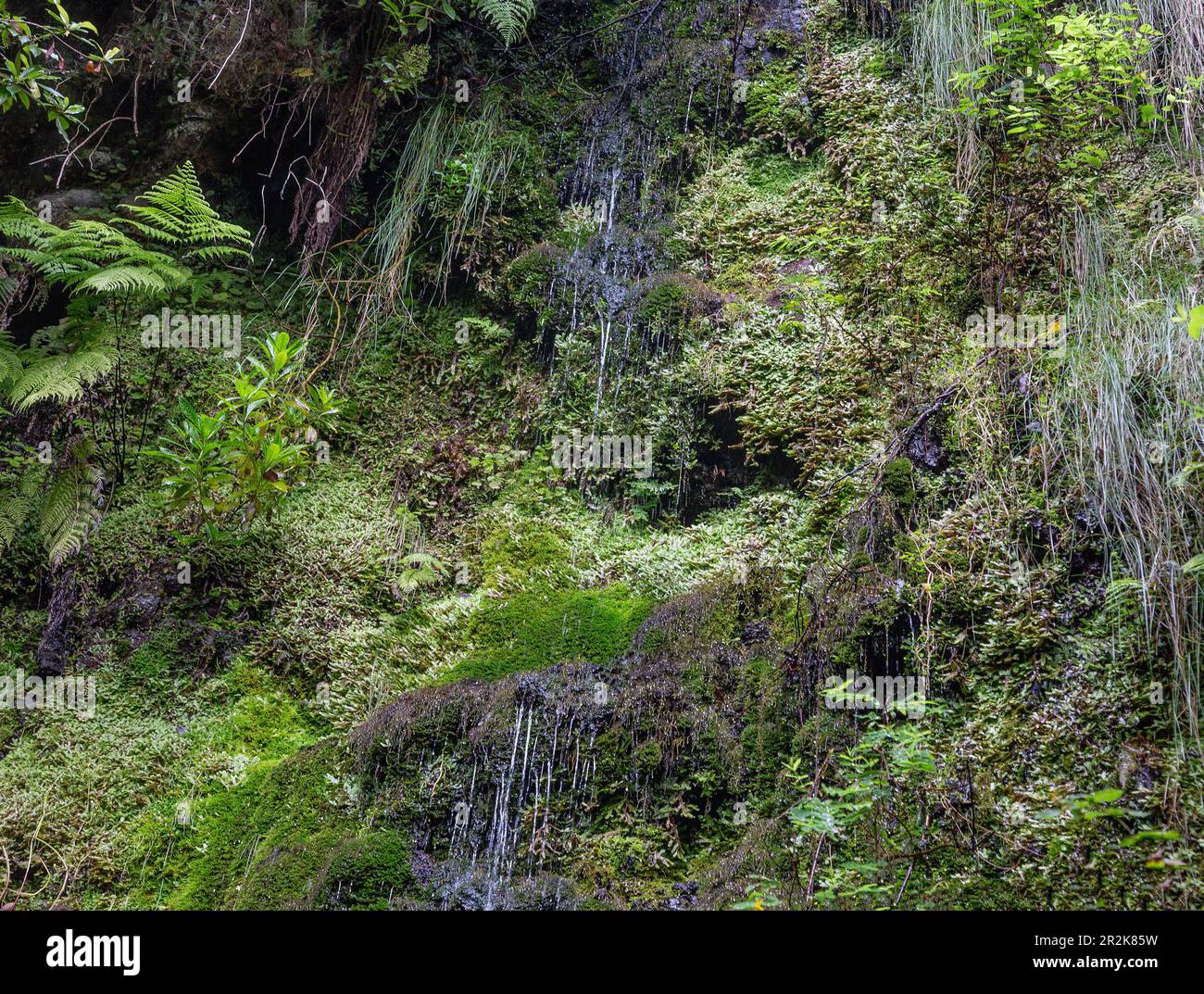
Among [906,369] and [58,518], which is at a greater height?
[906,369]

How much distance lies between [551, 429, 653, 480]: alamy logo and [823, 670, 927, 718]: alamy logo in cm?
190

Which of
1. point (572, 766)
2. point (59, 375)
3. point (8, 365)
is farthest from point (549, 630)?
point (8, 365)

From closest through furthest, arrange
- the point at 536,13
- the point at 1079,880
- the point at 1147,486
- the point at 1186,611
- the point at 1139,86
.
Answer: the point at 1079,880 → the point at 1186,611 → the point at 1147,486 → the point at 1139,86 → the point at 536,13

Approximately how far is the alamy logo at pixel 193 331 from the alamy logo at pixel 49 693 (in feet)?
7.82

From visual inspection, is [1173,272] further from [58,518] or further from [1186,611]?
[58,518]

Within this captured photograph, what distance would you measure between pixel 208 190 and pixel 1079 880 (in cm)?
687

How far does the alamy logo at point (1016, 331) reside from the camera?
4.32 m

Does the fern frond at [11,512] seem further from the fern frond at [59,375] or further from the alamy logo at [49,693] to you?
the alamy logo at [49,693]

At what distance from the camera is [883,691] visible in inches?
147

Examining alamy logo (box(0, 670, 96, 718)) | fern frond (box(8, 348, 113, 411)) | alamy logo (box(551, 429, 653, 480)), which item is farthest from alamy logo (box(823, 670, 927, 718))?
fern frond (box(8, 348, 113, 411))

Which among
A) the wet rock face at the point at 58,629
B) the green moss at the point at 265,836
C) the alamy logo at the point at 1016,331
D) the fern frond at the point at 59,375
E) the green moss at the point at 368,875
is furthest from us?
the wet rock face at the point at 58,629

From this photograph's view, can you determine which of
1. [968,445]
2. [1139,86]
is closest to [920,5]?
[1139,86]

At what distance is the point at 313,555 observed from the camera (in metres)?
5.22
